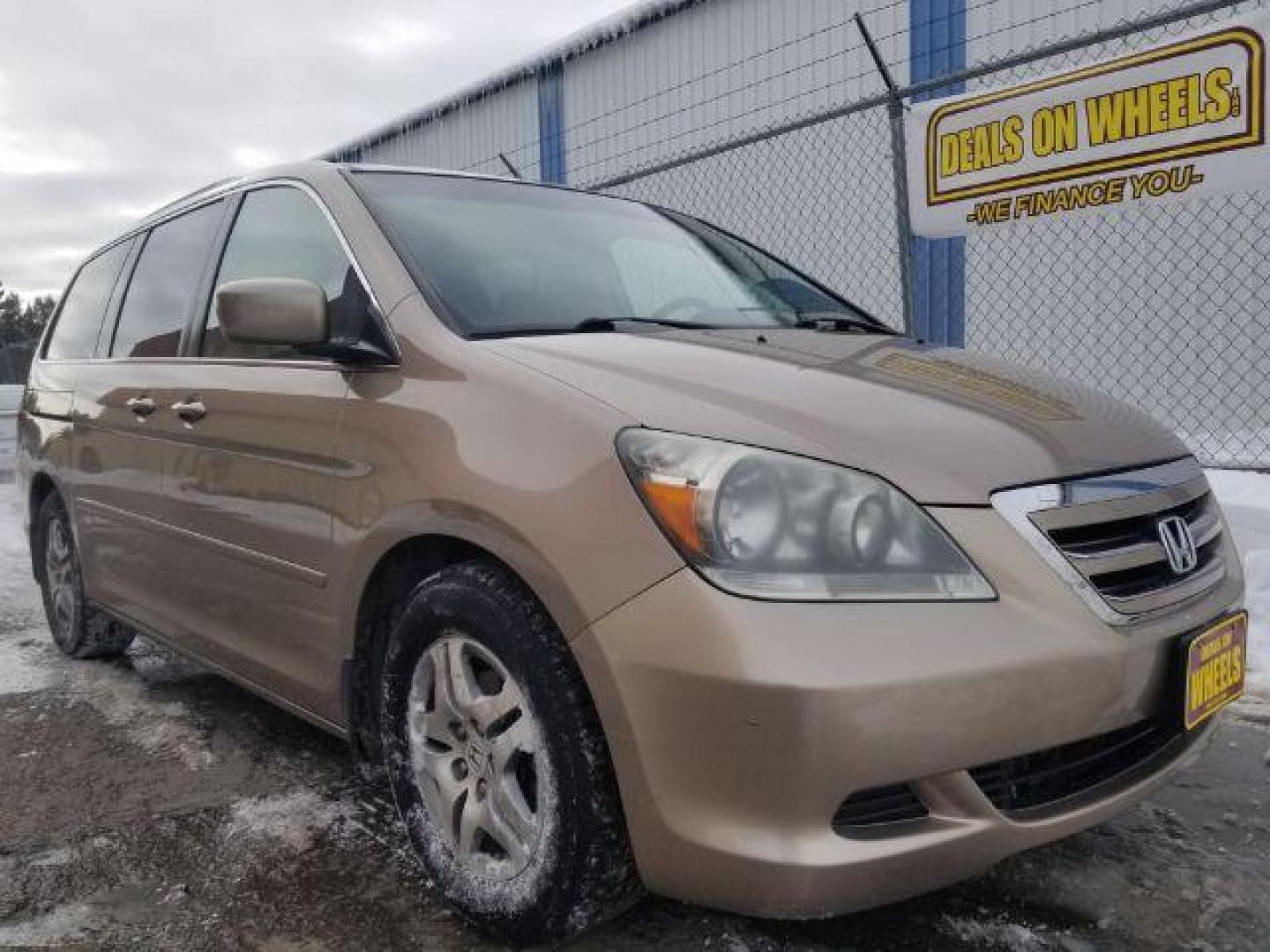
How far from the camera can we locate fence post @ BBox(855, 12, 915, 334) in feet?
16.7

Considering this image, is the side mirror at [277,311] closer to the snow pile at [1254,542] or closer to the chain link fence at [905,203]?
the snow pile at [1254,542]

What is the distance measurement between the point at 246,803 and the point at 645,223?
192 cm

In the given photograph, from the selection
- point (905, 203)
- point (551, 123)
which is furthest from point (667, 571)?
point (551, 123)

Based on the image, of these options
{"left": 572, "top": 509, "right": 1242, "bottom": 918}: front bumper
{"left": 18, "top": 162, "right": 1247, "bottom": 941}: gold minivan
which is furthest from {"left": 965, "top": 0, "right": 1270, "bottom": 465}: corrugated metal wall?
{"left": 572, "top": 509, "right": 1242, "bottom": 918}: front bumper

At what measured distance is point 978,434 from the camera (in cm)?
188

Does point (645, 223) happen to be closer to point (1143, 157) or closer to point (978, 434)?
point (978, 434)

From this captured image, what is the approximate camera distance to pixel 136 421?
322 centimetres

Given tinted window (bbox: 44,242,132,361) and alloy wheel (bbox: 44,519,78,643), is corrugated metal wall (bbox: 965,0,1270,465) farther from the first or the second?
alloy wheel (bbox: 44,519,78,643)

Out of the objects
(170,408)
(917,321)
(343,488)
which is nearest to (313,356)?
(343,488)

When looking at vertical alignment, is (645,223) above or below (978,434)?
above

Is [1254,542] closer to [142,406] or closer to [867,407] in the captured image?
[867,407]

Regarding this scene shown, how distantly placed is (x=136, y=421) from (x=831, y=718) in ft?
8.24

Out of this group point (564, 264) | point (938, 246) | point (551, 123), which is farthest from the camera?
point (551, 123)

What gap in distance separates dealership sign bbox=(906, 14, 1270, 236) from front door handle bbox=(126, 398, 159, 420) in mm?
3692
